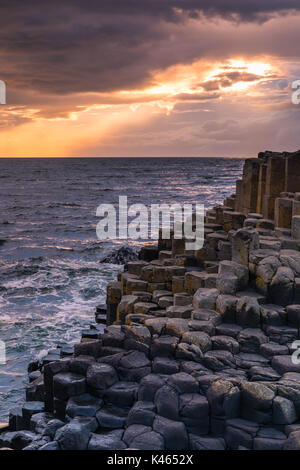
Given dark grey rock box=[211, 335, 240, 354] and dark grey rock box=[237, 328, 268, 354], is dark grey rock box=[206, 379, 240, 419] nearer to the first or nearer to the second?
dark grey rock box=[211, 335, 240, 354]

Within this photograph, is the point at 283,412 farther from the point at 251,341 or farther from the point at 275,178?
the point at 275,178

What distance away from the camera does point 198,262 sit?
40.8 feet

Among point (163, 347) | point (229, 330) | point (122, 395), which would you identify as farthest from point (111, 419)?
point (229, 330)

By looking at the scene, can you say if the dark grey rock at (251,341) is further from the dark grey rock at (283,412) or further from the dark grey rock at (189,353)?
the dark grey rock at (283,412)

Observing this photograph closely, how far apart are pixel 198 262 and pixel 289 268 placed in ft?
13.0

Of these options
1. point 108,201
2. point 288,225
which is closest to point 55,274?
point 288,225

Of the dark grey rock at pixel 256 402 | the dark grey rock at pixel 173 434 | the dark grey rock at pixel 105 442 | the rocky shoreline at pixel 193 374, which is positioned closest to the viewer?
the dark grey rock at pixel 105 442

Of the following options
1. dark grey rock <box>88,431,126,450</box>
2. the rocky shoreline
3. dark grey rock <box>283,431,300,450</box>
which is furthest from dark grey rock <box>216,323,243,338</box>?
dark grey rock <box>88,431,126,450</box>

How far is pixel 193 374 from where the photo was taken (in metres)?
6.73

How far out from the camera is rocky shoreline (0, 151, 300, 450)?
5.89m

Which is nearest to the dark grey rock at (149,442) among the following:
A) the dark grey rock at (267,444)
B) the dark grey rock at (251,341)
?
the dark grey rock at (267,444)

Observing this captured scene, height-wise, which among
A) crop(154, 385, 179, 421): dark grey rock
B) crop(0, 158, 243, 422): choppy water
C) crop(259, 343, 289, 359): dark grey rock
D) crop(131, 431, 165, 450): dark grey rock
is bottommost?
crop(0, 158, 243, 422): choppy water

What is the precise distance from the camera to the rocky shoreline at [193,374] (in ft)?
19.3
